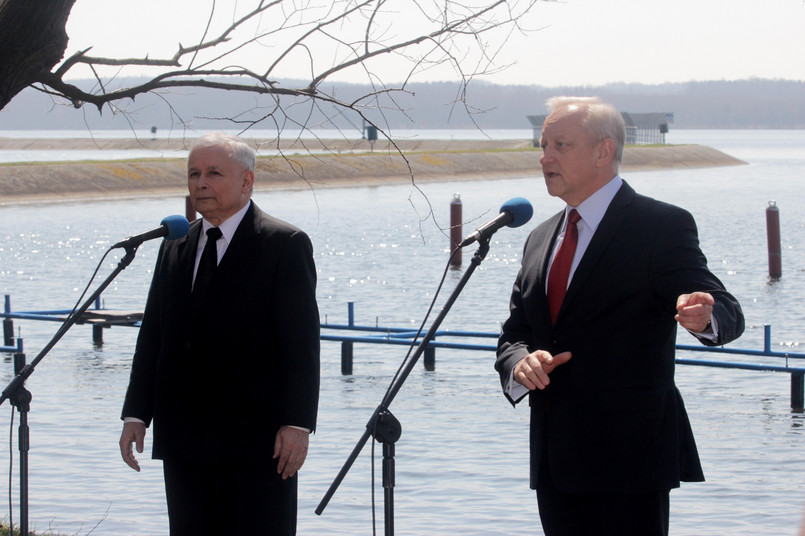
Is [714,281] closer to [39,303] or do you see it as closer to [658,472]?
[658,472]

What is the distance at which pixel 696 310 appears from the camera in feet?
11.6

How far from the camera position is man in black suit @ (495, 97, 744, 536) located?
389 centimetres

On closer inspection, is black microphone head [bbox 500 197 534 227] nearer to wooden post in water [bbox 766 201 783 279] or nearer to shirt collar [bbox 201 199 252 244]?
shirt collar [bbox 201 199 252 244]

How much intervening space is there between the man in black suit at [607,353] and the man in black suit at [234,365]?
0.95m

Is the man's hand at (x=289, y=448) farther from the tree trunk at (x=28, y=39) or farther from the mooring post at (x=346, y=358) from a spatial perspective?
the mooring post at (x=346, y=358)

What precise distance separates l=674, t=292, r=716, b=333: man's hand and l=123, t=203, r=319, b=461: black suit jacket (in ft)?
5.17

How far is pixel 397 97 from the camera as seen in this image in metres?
7.50

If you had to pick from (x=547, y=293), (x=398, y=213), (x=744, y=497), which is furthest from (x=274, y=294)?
(x=398, y=213)

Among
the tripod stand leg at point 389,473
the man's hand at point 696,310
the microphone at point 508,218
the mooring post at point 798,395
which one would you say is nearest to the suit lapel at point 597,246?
the microphone at point 508,218

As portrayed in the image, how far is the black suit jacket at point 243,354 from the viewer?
4570 millimetres

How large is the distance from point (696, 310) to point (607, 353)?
18.8 inches

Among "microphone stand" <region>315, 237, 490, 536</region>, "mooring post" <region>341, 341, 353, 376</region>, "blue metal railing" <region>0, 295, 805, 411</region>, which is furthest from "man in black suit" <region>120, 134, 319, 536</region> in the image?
"mooring post" <region>341, 341, 353, 376</region>

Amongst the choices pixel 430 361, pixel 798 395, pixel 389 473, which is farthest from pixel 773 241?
pixel 389 473

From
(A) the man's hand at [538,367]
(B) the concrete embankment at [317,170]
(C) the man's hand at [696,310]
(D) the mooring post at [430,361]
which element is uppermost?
(C) the man's hand at [696,310]
